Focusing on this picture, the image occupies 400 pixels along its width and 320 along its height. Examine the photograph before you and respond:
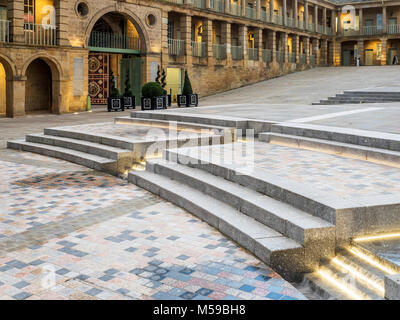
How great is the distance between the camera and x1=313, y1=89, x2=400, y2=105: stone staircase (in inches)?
720

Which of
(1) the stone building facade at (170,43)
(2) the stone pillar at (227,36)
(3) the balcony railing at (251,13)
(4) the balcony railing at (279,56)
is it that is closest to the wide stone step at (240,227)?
(1) the stone building facade at (170,43)

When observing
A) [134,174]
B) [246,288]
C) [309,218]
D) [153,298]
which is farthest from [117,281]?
[134,174]

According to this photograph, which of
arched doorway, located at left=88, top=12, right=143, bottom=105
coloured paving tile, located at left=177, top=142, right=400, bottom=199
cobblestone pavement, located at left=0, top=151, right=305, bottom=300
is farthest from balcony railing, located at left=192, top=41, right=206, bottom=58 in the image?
cobblestone pavement, located at left=0, top=151, right=305, bottom=300

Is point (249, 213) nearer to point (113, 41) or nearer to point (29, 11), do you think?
point (29, 11)

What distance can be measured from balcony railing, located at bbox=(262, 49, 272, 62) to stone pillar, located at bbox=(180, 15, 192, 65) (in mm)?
9428

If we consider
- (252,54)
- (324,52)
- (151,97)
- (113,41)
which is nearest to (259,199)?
(151,97)

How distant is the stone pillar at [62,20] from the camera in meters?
22.4

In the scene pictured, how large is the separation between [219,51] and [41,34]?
48.8 ft

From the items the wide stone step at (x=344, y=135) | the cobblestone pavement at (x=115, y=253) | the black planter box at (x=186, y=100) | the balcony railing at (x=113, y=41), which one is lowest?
the cobblestone pavement at (x=115, y=253)

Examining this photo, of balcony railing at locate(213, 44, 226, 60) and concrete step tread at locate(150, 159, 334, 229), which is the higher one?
balcony railing at locate(213, 44, 226, 60)

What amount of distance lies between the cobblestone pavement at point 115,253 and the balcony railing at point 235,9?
29.4 m

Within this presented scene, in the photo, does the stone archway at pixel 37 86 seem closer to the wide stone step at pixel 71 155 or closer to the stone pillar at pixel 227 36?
the wide stone step at pixel 71 155

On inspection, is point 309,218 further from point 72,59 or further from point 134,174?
point 72,59

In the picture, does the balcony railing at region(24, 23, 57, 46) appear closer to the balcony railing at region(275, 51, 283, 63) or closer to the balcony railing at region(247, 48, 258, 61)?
the balcony railing at region(247, 48, 258, 61)
